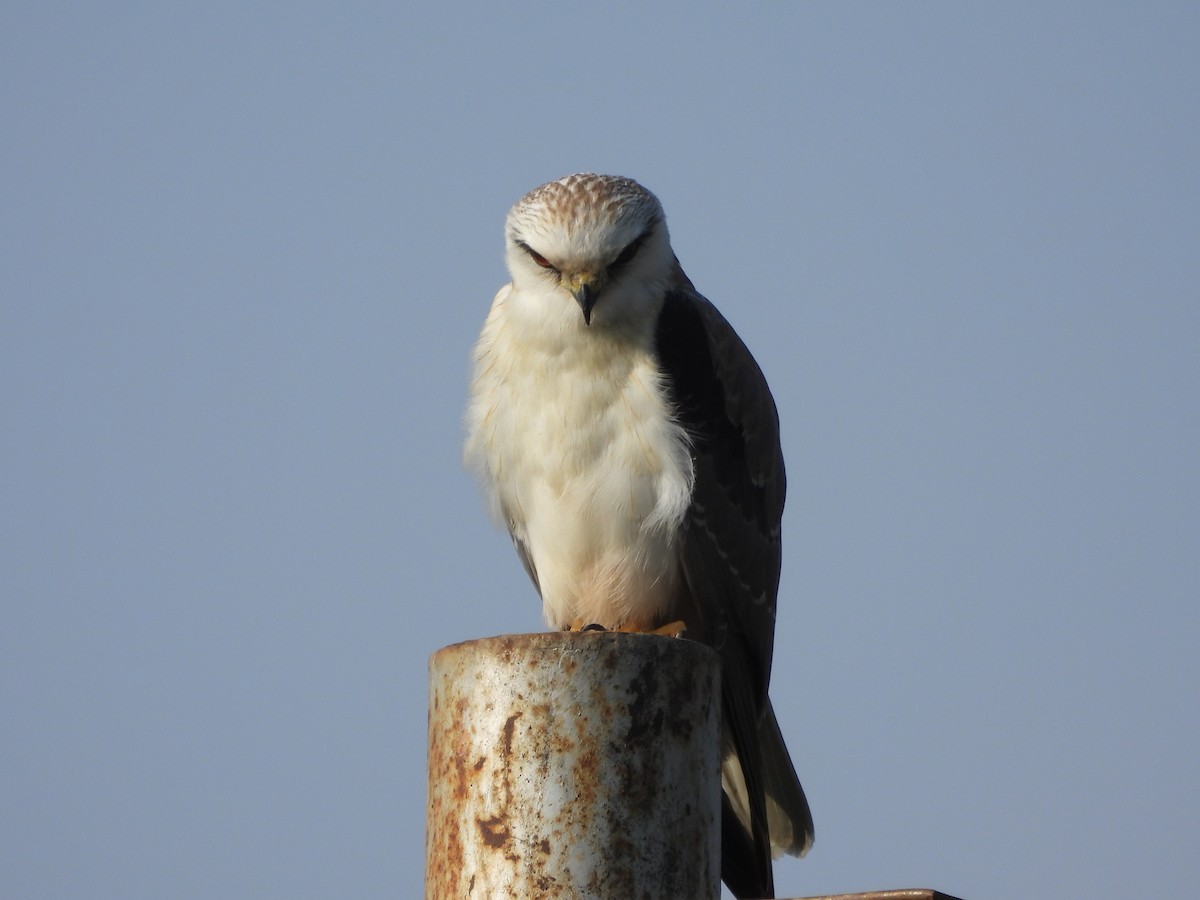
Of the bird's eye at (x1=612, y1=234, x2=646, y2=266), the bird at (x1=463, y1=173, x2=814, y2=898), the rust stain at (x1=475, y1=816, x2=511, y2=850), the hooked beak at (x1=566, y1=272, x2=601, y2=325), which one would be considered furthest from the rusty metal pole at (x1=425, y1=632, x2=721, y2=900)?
the bird's eye at (x1=612, y1=234, x2=646, y2=266)

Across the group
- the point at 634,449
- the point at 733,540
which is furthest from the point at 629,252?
the point at 733,540

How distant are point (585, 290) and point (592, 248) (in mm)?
217

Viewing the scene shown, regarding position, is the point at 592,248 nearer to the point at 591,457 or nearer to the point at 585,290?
the point at 585,290

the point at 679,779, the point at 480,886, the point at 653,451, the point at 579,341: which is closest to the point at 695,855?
the point at 679,779

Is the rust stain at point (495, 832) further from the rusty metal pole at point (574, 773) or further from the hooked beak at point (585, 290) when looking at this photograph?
the hooked beak at point (585, 290)

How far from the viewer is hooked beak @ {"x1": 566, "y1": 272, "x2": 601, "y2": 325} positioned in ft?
22.1

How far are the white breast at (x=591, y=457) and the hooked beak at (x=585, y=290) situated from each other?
0.11 m

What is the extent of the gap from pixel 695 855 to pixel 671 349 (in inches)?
118

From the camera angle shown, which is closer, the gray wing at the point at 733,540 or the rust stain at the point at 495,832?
the rust stain at the point at 495,832

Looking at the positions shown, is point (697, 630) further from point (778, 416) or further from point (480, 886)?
point (480, 886)

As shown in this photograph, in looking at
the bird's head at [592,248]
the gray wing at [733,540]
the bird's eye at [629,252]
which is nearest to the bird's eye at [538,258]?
the bird's head at [592,248]

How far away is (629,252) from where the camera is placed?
278 inches

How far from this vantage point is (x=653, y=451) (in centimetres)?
669

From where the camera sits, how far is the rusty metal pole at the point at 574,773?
14.0ft
